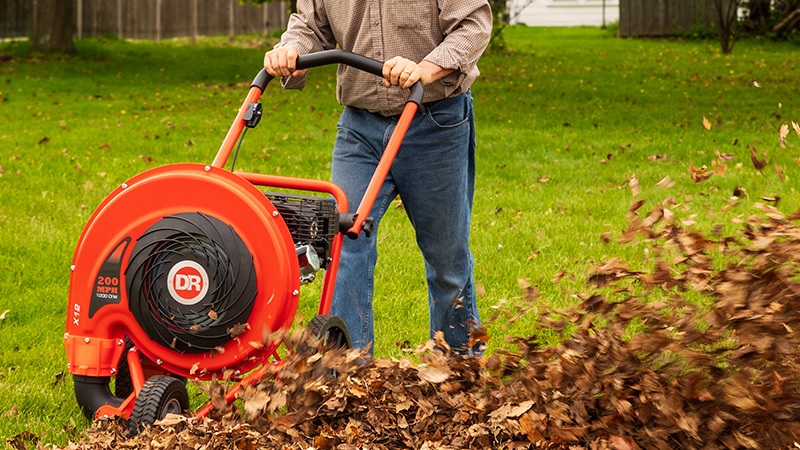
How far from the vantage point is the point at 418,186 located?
388 centimetres

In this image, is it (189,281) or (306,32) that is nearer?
(189,281)

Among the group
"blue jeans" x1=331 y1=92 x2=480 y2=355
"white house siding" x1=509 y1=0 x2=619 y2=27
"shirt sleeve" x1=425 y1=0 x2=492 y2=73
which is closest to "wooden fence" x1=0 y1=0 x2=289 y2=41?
"white house siding" x1=509 y1=0 x2=619 y2=27

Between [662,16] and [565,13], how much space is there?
32.7 ft

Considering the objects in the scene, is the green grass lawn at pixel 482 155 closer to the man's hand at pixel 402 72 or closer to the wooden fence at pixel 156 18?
the man's hand at pixel 402 72

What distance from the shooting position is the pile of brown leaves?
9.85 ft

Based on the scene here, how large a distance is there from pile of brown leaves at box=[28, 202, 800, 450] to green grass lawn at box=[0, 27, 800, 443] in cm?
26

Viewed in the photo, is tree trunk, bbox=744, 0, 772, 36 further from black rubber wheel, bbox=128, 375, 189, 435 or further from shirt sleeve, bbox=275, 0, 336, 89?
black rubber wheel, bbox=128, 375, 189, 435

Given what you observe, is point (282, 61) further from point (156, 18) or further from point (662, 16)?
point (156, 18)

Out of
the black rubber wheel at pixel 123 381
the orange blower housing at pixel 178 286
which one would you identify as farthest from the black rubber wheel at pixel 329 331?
the black rubber wheel at pixel 123 381

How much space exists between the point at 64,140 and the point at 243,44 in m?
14.8

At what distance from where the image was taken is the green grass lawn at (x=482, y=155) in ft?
17.0

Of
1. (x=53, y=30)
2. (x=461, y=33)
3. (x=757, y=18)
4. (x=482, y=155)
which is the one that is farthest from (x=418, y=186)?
(x=757, y=18)

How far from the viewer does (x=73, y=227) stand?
22.4 ft

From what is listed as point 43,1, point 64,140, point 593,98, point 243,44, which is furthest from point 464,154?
point 243,44
